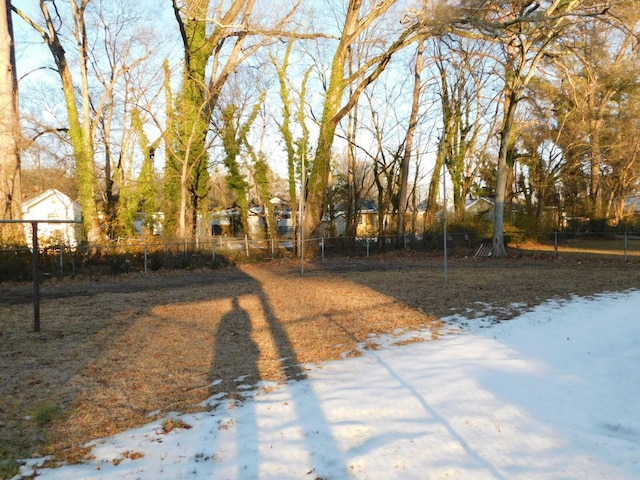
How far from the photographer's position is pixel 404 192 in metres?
26.6

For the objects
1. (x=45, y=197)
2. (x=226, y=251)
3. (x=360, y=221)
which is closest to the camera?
(x=226, y=251)

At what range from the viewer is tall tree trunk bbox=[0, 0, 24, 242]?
56.7ft

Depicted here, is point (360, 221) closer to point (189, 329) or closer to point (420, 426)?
point (189, 329)

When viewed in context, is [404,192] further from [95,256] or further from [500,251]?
[95,256]

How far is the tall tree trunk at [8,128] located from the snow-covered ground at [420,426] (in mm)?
15819

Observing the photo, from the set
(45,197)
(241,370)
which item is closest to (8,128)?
(241,370)

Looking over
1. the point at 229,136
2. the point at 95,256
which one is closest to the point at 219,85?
the point at 229,136

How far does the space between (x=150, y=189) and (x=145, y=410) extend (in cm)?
2274

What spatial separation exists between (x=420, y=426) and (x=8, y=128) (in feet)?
60.5

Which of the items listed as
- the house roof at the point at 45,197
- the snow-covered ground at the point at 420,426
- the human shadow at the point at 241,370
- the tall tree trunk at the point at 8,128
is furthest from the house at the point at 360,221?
the house roof at the point at 45,197

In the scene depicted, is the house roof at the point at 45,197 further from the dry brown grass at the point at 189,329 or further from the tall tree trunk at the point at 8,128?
the dry brown grass at the point at 189,329

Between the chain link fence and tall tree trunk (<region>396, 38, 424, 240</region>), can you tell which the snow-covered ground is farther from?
tall tree trunk (<region>396, 38, 424, 240</region>)

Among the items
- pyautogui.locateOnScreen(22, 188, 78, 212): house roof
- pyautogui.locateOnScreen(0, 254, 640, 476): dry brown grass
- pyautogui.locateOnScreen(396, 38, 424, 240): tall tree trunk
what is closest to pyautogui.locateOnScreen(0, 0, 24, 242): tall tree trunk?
pyautogui.locateOnScreen(0, 254, 640, 476): dry brown grass

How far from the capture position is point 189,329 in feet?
28.4
